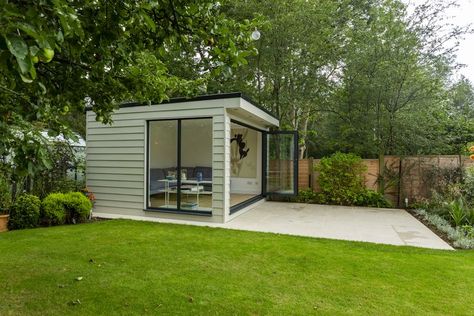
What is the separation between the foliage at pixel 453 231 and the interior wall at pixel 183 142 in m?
4.90

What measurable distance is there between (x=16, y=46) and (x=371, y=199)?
8.57 meters

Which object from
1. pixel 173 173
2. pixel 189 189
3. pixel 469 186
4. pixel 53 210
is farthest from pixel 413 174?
pixel 53 210

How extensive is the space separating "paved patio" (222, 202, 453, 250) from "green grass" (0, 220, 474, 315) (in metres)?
0.56

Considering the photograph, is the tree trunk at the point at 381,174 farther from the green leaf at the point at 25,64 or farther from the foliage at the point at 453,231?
the green leaf at the point at 25,64

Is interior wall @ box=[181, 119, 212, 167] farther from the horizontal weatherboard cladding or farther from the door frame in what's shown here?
the door frame

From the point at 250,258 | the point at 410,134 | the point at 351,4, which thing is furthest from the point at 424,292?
the point at 351,4

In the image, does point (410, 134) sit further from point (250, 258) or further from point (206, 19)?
point (206, 19)

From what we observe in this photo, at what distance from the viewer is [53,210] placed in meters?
5.52

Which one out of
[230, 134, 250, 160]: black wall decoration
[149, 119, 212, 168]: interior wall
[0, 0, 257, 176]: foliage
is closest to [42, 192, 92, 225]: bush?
[149, 119, 212, 168]: interior wall

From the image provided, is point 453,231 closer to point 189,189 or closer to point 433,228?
point 433,228

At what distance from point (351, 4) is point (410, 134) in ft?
17.2

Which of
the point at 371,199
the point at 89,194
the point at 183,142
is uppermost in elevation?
the point at 183,142

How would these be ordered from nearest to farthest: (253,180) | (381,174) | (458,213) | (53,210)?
(53,210) → (458,213) → (381,174) → (253,180)

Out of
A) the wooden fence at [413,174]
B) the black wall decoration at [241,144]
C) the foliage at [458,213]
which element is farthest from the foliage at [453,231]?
the black wall decoration at [241,144]
